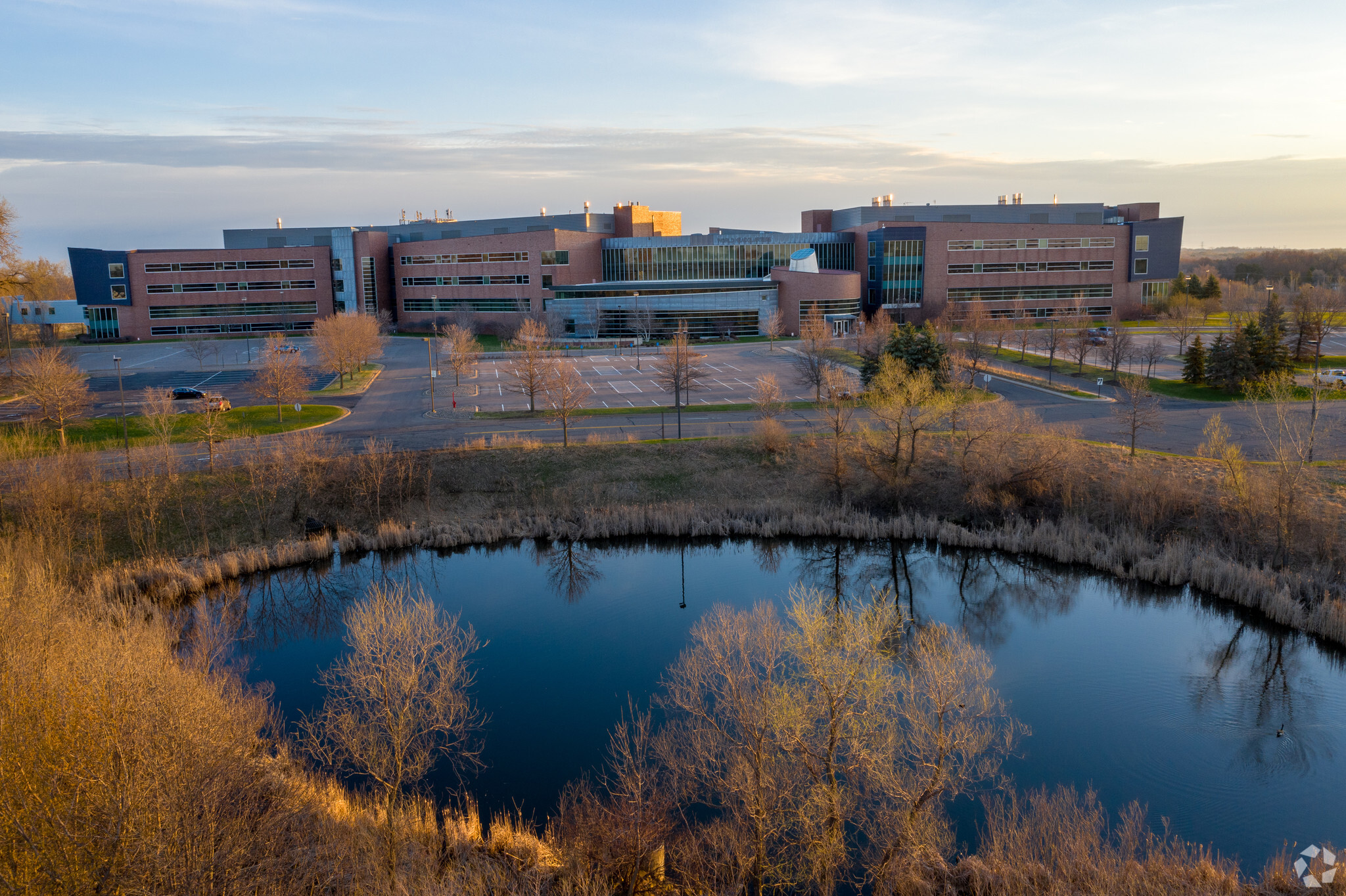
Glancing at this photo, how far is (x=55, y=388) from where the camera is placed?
31469 mm

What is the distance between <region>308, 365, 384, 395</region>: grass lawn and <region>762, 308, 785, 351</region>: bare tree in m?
26.3

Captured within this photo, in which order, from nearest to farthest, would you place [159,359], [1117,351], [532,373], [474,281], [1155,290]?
1. [532,373]
2. [1117,351]
3. [159,359]
4. [474,281]
5. [1155,290]

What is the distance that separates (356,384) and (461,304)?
2857 cm

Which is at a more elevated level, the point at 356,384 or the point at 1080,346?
the point at 1080,346

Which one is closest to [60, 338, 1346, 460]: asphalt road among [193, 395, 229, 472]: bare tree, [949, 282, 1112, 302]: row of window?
[193, 395, 229, 472]: bare tree

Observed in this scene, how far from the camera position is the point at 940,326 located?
58875mm

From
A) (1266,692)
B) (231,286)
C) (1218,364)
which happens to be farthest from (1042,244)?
(231,286)

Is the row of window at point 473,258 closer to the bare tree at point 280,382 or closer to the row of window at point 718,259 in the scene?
the row of window at point 718,259

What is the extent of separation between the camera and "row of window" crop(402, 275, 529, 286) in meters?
72.9

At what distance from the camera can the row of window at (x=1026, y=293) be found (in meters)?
71.6

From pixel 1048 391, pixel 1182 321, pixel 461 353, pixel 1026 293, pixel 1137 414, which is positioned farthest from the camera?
pixel 1026 293

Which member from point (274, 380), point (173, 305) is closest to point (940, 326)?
point (274, 380)

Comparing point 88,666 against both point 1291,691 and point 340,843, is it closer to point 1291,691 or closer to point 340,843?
point 340,843

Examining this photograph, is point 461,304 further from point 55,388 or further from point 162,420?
point 162,420
